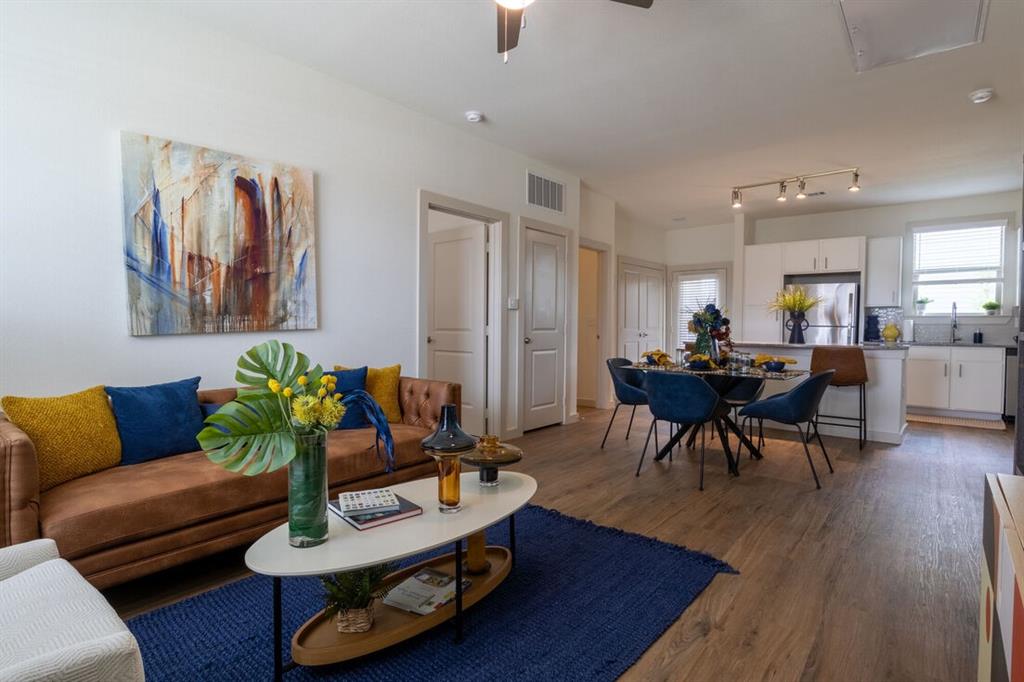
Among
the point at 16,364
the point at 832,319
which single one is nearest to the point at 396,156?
the point at 16,364

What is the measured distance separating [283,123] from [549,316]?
3038 millimetres

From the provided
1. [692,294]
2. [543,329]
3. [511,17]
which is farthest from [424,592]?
[692,294]

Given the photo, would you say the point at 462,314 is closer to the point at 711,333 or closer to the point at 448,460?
the point at 711,333

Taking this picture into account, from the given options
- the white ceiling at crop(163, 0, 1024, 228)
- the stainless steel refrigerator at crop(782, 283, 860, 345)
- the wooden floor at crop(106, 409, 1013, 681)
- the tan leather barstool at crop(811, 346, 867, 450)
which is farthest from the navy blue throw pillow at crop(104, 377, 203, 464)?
the stainless steel refrigerator at crop(782, 283, 860, 345)

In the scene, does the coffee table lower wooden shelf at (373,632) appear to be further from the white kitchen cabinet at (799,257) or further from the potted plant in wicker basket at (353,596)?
the white kitchen cabinet at (799,257)

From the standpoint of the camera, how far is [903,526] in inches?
110

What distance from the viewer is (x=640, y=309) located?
7766mm

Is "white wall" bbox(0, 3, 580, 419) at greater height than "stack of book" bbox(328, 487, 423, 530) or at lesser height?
greater

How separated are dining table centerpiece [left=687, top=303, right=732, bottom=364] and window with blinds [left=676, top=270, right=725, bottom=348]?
4352 mm

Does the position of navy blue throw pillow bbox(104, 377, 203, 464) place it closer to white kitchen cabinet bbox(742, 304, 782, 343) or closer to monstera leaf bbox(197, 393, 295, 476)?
monstera leaf bbox(197, 393, 295, 476)

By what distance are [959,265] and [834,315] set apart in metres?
1.54

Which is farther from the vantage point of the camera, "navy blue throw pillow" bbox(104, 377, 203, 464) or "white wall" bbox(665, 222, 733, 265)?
"white wall" bbox(665, 222, 733, 265)

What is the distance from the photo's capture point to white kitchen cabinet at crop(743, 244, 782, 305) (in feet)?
23.5

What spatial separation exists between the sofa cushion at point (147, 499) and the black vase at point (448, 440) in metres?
0.97
